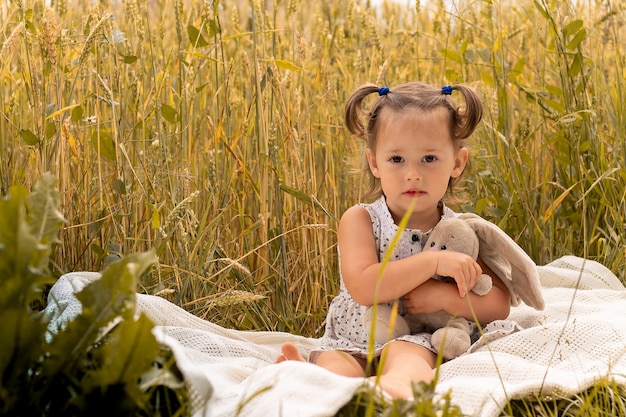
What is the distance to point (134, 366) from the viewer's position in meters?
1.21

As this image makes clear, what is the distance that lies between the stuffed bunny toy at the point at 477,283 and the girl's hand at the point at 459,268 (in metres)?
0.08

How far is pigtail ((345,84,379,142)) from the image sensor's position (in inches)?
85.8

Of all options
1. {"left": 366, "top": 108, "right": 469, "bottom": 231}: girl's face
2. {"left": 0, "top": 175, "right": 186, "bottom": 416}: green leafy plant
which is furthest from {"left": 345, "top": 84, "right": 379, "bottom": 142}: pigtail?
{"left": 0, "top": 175, "right": 186, "bottom": 416}: green leafy plant

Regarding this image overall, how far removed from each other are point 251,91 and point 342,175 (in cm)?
35

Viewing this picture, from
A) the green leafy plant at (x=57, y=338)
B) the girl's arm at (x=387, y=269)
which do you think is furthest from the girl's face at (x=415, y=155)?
the green leafy plant at (x=57, y=338)

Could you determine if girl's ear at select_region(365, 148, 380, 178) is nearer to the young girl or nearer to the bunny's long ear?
the young girl

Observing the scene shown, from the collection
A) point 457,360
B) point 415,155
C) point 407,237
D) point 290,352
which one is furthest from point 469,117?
point 290,352

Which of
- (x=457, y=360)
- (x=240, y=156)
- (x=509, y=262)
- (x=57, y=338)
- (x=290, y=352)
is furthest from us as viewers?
(x=240, y=156)

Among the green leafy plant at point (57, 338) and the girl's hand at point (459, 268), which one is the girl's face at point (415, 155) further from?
the green leafy plant at point (57, 338)

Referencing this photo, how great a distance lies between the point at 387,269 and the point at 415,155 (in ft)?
0.84

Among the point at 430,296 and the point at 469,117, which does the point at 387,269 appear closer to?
the point at 430,296

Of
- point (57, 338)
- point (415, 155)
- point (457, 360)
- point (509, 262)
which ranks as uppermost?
point (415, 155)

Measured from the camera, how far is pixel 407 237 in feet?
6.74

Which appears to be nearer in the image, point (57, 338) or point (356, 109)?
point (57, 338)
